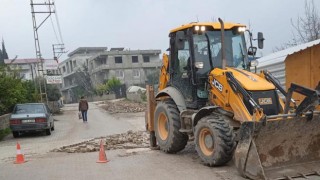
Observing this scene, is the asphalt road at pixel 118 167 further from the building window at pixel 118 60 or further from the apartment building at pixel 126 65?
the building window at pixel 118 60

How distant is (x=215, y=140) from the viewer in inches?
309

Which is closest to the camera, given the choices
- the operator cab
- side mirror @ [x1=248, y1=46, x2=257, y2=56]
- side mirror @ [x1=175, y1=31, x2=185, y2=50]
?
side mirror @ [x1=175, y1=31, x2=185, y2=50]

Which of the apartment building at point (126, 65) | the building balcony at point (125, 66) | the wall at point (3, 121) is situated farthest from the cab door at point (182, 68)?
the building balcony at point (125, 66)

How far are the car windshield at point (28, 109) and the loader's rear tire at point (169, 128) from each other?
9576 mm

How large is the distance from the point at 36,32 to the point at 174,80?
21.9 metres

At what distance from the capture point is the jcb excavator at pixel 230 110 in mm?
7207

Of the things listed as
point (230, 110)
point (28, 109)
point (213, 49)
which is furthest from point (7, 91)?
point (230, 110)

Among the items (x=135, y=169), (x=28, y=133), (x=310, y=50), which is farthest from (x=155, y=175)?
(x=28, y=133)

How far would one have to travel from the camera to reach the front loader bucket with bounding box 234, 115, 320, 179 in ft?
22.9

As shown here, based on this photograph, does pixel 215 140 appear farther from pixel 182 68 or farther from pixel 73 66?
pixel 73 66

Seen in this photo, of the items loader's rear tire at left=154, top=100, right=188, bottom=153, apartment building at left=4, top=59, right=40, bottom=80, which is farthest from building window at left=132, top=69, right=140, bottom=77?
loader's rear tire at left=154, top=100, right=188, bottom=153

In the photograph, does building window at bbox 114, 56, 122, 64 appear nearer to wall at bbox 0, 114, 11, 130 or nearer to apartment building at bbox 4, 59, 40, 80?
apartment building at bbox 4, 59, 40, 80

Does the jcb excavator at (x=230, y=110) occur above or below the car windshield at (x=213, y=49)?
below

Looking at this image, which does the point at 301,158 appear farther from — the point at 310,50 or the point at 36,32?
the point at 36,32
